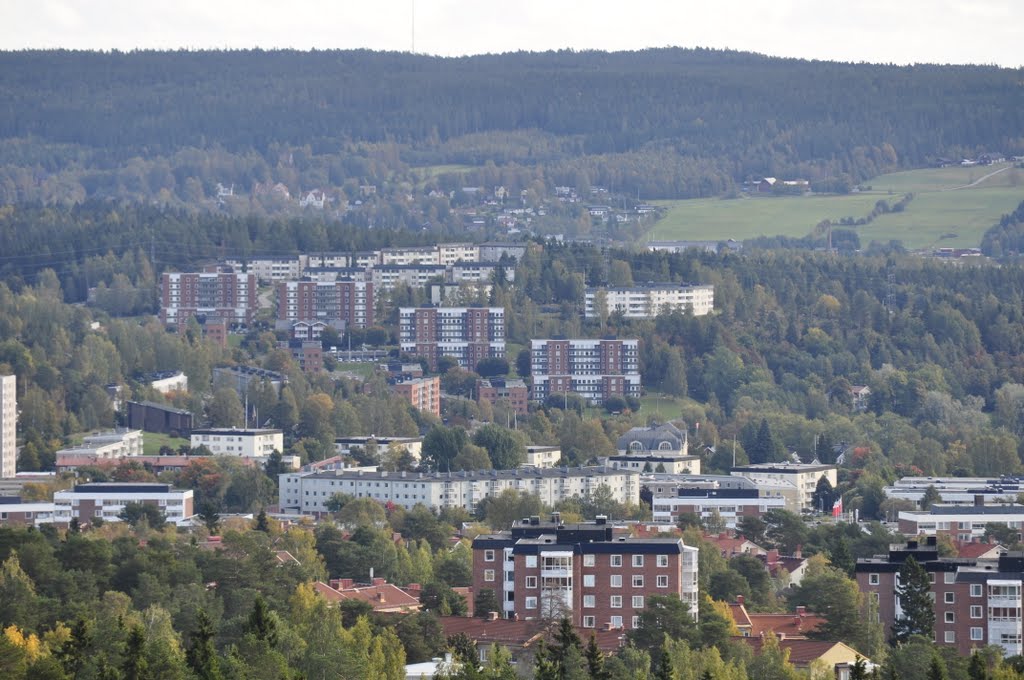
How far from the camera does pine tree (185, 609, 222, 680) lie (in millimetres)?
44688

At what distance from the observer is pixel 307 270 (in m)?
148

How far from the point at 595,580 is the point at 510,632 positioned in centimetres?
298

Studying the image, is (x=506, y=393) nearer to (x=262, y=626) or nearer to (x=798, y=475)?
(x=798, y=475)

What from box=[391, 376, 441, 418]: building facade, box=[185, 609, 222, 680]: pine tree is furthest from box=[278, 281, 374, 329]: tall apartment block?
box=[185, 609, 222, 680]: pine tree

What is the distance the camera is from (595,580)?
5819 cm

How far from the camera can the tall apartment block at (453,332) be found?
135m

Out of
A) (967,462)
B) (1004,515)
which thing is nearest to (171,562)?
(1004,515)

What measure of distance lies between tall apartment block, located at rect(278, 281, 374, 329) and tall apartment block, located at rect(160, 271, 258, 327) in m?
2.18

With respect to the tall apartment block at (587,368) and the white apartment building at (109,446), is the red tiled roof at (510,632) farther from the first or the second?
the tall apartment block at (587,368)

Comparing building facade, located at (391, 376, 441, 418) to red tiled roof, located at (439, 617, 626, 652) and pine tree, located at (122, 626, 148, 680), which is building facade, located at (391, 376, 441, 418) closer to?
red tiled roof, located at (439, 617, 626, 652)

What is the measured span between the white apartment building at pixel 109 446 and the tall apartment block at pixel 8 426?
1.67 metres

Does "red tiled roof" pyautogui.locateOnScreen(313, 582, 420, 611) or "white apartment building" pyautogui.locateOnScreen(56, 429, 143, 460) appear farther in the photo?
"white apartment building" pyautogui.locateOnScreen(56, 429, 143, 460)

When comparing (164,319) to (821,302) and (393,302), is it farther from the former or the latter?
(821,302)

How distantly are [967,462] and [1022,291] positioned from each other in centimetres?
5086
